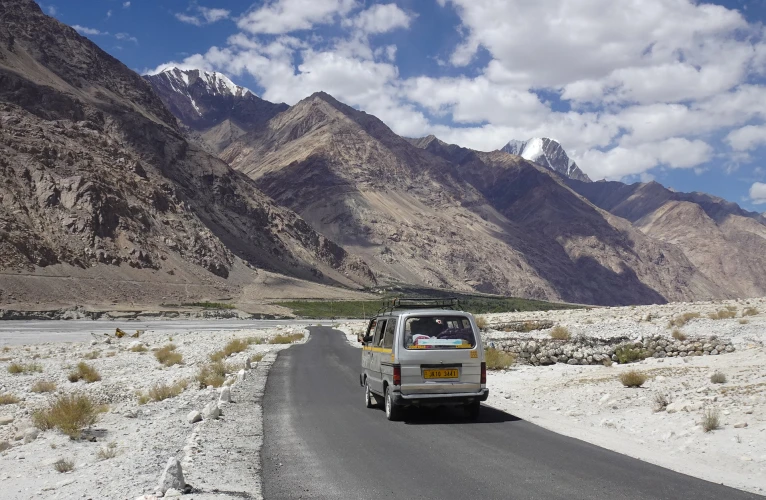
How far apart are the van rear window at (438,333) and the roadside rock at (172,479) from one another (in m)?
5.76

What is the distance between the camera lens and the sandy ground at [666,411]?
9445 millimetres

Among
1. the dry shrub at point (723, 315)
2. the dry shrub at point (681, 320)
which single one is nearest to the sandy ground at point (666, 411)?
the dry shrub at point (681, 320)

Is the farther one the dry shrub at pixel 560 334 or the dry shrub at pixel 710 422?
the dry shrub at pixel 560 334

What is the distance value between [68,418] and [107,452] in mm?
2698

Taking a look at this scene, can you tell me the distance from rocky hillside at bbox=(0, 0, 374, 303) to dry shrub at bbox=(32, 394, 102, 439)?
77.5m

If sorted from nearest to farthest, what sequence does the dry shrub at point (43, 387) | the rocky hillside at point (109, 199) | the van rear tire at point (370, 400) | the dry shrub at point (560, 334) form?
the van rear tire at point (370, 400) → the dry shrub at point (43, 387) → the dry shrub at point (560, 334) → the rocky hillside at point (109, 199)

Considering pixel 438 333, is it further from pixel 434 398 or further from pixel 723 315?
pixel 723 315

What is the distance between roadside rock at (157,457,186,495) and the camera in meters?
7.46

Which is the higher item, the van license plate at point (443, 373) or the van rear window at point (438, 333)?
the van rear window at point (438, 333)

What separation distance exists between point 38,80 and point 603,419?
5444 inches

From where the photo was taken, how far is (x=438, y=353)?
491 inches

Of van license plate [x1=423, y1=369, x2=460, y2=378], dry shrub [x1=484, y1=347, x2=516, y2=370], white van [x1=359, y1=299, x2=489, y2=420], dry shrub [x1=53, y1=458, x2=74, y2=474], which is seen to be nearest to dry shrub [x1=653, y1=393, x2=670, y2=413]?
white van [x1=359, y1=299, x2=489, y2=420]

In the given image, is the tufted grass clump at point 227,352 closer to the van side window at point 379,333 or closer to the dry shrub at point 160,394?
the dry shrub at point 160,394

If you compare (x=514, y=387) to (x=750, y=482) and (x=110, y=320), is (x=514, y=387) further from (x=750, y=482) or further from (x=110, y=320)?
(x=110, y=320)
